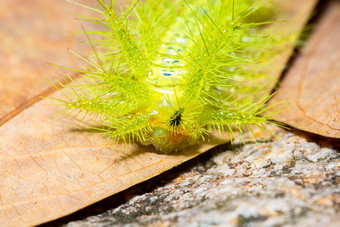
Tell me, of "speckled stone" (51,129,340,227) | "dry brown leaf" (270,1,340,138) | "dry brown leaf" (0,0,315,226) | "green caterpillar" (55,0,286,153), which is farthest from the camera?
"dry brown leaf" (270,1,340,138)

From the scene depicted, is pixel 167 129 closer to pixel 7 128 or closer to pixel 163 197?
pixel 163 197

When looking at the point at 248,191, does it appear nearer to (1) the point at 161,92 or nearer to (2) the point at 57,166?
(1) the point at 161,92

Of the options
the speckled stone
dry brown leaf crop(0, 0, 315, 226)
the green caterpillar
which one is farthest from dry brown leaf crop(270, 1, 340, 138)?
dry brown leaf crop(0, 0, 315, 226)

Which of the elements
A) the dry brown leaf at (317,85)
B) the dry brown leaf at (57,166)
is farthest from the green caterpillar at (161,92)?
the dry brown leaf at (317,85)

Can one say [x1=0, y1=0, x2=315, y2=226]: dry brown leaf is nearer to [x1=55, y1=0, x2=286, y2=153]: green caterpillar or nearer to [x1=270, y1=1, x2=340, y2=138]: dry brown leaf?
[x1=55, y1=0, x2=286, y2=153]: green caterpillar

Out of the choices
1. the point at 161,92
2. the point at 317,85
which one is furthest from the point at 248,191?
the point at 317,85

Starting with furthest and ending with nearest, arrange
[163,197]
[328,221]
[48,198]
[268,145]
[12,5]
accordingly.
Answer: [12,5] → [268,145] → [163,197] → [48,198] → [328,221]

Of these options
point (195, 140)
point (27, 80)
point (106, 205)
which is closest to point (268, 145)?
point (195, 140)
